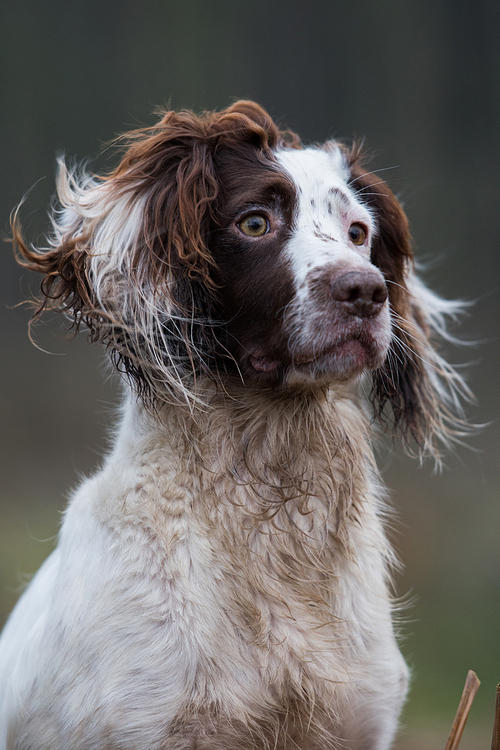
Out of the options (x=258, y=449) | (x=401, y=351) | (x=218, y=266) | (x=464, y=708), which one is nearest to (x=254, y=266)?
(x=218, y=266)

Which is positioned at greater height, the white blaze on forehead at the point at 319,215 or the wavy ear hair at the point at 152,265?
the white blaze on forehead at the point at 319,215

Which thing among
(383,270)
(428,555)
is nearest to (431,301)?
(383,270)

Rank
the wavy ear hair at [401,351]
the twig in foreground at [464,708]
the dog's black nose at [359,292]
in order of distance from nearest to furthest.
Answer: the dog's black nose at [359,292]
the twig in foreground at [464,708]
the wavy ear hair at [401,351]

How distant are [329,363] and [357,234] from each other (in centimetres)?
45

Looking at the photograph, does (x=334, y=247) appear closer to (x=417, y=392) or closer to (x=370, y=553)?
(x=417, y=392)

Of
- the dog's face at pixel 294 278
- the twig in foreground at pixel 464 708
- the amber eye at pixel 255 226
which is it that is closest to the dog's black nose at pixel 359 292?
the dog's face at pixel 294 278

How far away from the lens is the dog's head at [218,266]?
68.7 inches

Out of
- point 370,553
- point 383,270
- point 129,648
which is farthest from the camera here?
point 383,270

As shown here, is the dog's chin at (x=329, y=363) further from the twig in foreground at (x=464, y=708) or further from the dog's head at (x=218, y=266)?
the twig in foreground at (x=464, y=708)

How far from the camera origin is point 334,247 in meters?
1.78

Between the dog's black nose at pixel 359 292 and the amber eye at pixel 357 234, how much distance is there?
0.33 meters

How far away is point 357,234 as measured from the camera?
2.02 m

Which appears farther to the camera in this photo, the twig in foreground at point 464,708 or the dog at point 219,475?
the twig in foreground at point 464,708

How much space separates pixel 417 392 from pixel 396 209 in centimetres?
57
